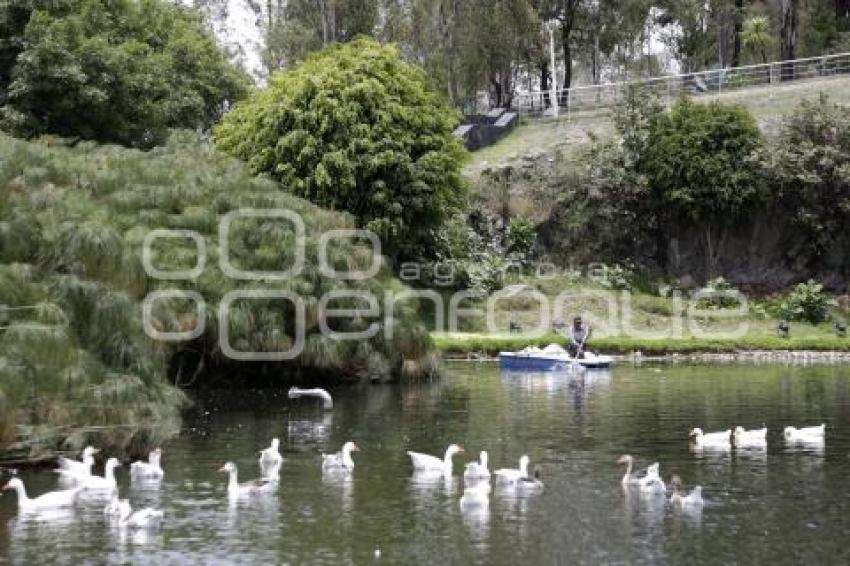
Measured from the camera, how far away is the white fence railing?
8531 cm

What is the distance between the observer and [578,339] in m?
52.8

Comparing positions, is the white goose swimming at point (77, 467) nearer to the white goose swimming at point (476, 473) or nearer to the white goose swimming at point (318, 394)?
the white goose swimming at point (476, 473)

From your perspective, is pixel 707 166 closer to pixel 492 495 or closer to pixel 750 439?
pixel 750 439

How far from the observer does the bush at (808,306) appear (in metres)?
63.4

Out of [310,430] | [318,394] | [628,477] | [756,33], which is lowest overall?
[628,477]

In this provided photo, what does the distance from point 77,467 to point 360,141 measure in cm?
3566

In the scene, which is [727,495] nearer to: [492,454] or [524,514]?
[524,514]

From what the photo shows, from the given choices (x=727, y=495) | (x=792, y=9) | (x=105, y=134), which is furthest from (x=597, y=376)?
(x=792, y=9)

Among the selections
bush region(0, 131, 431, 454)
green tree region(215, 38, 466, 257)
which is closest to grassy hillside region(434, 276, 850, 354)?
green tree region(215, 38, 466, 257)

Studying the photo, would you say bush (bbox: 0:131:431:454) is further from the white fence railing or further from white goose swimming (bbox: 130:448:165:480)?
the white fence railing

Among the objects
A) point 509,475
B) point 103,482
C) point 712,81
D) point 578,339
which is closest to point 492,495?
point 509,475

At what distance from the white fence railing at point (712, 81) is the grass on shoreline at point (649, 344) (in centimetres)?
2876

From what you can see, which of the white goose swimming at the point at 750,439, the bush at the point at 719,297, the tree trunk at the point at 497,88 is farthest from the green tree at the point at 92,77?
the white goose swimming at the point at 750,439

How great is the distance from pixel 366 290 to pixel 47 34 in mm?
24225
